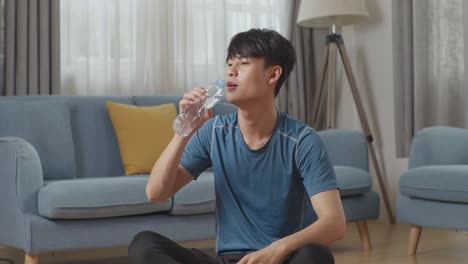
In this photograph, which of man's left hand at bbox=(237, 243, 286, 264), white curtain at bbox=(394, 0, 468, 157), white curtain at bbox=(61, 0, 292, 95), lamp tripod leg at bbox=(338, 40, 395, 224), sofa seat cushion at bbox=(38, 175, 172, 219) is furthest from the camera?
lamp tripod leg at bbox=(338, 40, 395, 224)

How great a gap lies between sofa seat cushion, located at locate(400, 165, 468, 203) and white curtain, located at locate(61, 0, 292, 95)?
1716 mm

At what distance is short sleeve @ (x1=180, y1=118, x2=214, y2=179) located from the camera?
1798 millimetres

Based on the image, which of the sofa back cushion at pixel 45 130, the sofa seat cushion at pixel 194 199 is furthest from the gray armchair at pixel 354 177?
the sofa back cushion at pixel 45 130

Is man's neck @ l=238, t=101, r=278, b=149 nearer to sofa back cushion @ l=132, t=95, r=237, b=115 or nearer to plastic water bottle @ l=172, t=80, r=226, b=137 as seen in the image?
plastic water bottle @ l=172, t=80, r=226, b=137

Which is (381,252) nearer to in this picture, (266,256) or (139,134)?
(139,134)

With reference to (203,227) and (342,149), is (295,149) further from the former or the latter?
(342,149)

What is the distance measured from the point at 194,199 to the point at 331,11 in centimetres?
191

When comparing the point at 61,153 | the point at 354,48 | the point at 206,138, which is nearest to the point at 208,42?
the point at 354,48

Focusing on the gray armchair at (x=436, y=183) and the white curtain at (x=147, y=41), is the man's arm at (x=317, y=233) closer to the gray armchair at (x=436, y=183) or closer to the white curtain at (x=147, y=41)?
the gray armchair at (x=436, y=183)

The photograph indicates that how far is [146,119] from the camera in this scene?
12.1ft

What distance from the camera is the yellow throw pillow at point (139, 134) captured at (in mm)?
3596

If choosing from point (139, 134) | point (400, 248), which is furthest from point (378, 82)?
point (139, 134)

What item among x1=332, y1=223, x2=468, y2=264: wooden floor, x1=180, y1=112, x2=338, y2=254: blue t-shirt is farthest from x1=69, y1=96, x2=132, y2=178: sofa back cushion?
x1=180, y1=112, x2=338, y2=254: blue t-shirt

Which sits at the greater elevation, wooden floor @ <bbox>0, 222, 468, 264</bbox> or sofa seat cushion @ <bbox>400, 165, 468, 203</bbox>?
sofa seat cushion @ <bbox>400, 165, 468, 203</bbox>
